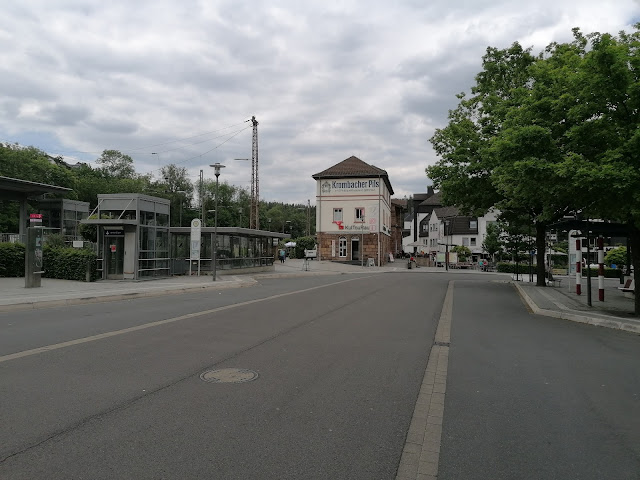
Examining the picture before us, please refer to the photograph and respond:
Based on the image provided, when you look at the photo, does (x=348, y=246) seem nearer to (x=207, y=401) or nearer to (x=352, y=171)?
(x=352, y=171)

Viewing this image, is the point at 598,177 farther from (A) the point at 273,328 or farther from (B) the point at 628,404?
(A) the point at 273,328

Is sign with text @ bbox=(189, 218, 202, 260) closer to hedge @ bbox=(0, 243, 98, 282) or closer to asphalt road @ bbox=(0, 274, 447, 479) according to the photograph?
hedge @ bbox=(0, 243, 98, 282)

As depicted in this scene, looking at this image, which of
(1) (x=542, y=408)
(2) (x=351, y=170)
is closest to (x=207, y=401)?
(1) (x=542, y=408)

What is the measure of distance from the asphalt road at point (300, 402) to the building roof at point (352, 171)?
46.6m

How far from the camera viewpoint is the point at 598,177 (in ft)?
35.9

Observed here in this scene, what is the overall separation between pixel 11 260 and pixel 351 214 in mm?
37512

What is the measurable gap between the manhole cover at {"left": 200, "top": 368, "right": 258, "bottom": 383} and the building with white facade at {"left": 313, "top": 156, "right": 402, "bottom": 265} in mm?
48598

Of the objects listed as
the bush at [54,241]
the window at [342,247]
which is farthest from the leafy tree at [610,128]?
the window at [342,247]

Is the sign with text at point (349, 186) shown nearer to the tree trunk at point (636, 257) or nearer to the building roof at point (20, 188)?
the building roof at point (20, 188)

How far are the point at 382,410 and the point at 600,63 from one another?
11020 mm

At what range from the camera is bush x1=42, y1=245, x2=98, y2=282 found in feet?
74.7

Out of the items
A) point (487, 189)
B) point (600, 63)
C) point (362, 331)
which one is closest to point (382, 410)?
point (362, 331)

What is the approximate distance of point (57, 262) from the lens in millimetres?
23500

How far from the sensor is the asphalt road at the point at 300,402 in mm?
3844
